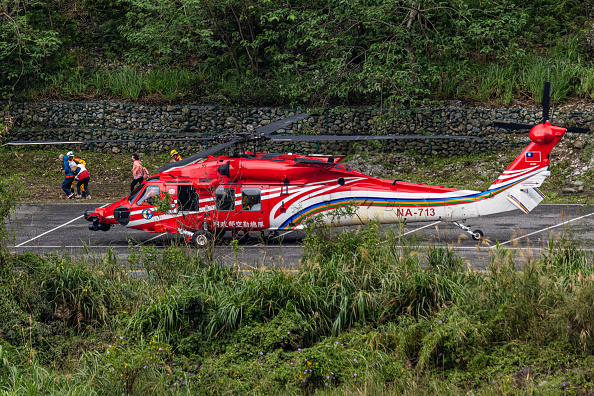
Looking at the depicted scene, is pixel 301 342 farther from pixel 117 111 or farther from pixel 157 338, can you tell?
pixel 117 111

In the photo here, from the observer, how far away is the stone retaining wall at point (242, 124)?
23797mm

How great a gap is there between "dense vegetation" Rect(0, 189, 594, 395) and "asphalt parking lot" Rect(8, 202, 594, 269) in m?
2.86

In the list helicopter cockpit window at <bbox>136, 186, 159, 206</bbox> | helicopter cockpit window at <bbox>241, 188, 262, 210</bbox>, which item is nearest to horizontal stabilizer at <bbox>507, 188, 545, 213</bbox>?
helicopter cockpit window at <bbox>241, 188, 262, 210</bbox>

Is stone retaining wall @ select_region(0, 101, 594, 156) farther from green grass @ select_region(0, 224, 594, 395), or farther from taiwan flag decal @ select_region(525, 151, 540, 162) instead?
green grass @ select_region(0, 224, 594, 395)

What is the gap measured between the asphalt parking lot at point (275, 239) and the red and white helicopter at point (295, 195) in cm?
57

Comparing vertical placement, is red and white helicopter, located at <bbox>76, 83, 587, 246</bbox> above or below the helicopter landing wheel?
above

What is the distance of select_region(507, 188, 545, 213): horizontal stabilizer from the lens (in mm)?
13602

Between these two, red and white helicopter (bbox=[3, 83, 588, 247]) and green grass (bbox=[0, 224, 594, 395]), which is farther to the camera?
red and white helicopter (bbox=[3, 83, 588, 247])

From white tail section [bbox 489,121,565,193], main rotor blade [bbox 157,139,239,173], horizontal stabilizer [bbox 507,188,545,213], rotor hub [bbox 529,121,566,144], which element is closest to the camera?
main rotor blade [bbox 157,139,239,173]

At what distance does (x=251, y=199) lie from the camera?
14.2 m

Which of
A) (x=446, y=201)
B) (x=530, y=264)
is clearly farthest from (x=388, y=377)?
(x=446, y=201)

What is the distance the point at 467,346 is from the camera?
810 centimetres

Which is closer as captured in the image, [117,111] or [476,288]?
[476,288]

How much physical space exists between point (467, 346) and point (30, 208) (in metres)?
16.6
